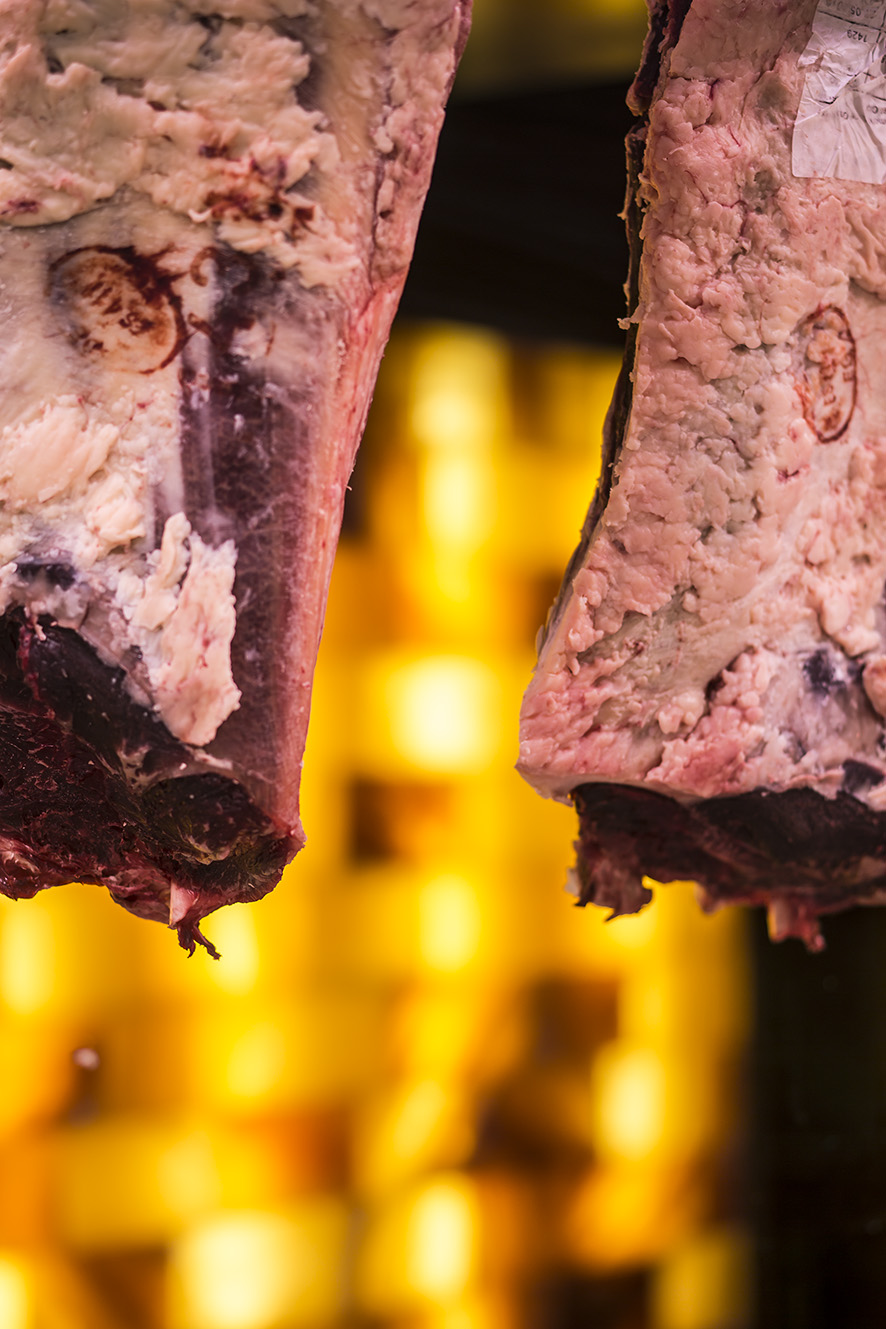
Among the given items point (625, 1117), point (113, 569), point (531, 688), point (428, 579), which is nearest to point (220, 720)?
point (113, 569)

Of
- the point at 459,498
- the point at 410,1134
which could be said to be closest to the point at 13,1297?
the point at 410,1134

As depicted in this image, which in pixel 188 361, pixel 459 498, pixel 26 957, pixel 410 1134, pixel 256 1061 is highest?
pixel 459 498

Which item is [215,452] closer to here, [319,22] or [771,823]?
[319,22]

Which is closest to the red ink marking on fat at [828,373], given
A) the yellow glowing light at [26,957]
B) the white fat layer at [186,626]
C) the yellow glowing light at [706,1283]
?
the white fat layer at [186,626]

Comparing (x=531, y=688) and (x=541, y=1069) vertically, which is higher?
(x=531, y=688)

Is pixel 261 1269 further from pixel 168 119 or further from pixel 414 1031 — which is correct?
pixel 168 119

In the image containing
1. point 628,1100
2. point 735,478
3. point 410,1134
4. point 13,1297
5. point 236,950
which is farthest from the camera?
point 628,1100

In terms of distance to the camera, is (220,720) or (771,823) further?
(771,823)
